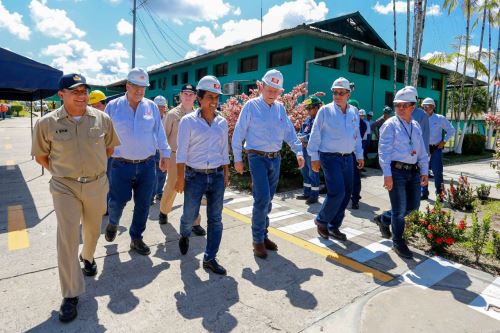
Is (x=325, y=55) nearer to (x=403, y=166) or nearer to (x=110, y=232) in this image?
(x=403, y=166)

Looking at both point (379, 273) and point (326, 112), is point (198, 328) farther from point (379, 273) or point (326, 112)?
point (326, 112)

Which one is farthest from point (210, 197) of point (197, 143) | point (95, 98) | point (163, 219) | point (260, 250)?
point (95, 98)

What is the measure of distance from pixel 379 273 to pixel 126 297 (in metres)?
2.54

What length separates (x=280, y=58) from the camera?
651 inches

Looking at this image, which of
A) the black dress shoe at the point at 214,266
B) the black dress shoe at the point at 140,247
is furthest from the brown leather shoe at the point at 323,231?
the black dress shoe at the point at 140,247

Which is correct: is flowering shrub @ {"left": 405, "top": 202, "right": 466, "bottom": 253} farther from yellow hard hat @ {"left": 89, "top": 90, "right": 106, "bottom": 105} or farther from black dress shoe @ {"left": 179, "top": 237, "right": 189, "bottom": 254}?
yellow hard hat @ {"left": 89, "top": 90, "right": 106, "bottom": 105}

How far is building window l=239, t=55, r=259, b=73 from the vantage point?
1809 cm

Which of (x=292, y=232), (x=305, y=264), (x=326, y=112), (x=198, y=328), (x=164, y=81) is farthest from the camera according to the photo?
(x=164, y=81)

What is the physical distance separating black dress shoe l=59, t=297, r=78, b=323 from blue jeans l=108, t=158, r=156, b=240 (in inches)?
52.6

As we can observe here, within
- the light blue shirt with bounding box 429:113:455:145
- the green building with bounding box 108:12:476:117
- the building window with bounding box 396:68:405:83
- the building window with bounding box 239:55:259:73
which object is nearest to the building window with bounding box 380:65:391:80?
the green building with bounding box 108:12:476:117

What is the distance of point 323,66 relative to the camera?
52.0 feet

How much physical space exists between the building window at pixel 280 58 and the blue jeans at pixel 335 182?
12.2 metres

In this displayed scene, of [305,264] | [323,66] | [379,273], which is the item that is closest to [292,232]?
[305,264]

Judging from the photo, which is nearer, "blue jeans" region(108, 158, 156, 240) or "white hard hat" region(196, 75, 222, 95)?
"white hard hat" region(196, 75, 222, 95)
